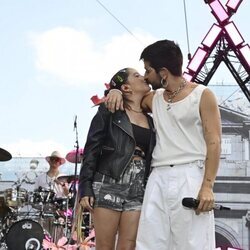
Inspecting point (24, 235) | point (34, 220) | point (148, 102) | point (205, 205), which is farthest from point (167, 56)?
point (34, 220)

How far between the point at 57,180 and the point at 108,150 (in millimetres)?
4120

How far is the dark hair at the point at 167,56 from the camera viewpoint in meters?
2.31

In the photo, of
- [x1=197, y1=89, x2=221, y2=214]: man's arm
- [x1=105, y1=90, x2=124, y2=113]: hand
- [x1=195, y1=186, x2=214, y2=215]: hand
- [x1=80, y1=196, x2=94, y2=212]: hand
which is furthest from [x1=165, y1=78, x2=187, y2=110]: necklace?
[x1=80, y1=196, x2=94, y2=212]: hand

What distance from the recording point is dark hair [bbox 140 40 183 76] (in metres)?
2.31

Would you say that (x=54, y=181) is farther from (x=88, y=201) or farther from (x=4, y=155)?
(x=88, y=201)

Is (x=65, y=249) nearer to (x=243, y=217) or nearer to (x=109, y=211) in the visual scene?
(x=109, y=211)

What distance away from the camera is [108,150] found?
2.43 metres

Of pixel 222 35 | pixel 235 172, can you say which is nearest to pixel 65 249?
pixel 222 35

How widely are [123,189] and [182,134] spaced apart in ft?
1.26

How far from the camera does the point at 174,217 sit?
7.07 feet

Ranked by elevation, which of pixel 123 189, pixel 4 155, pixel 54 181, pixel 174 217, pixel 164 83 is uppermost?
pixel 4 155

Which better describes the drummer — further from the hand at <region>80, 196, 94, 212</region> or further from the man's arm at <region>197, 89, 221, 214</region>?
the man's arm at <region>197, 89, 221, 214</region>

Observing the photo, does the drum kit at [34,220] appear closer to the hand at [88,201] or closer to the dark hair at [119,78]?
the dark hair at [119,78]

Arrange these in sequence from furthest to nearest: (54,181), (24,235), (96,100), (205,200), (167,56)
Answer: (54,181)
(24,235)
(96,100)
(167,56)
(205,200)
